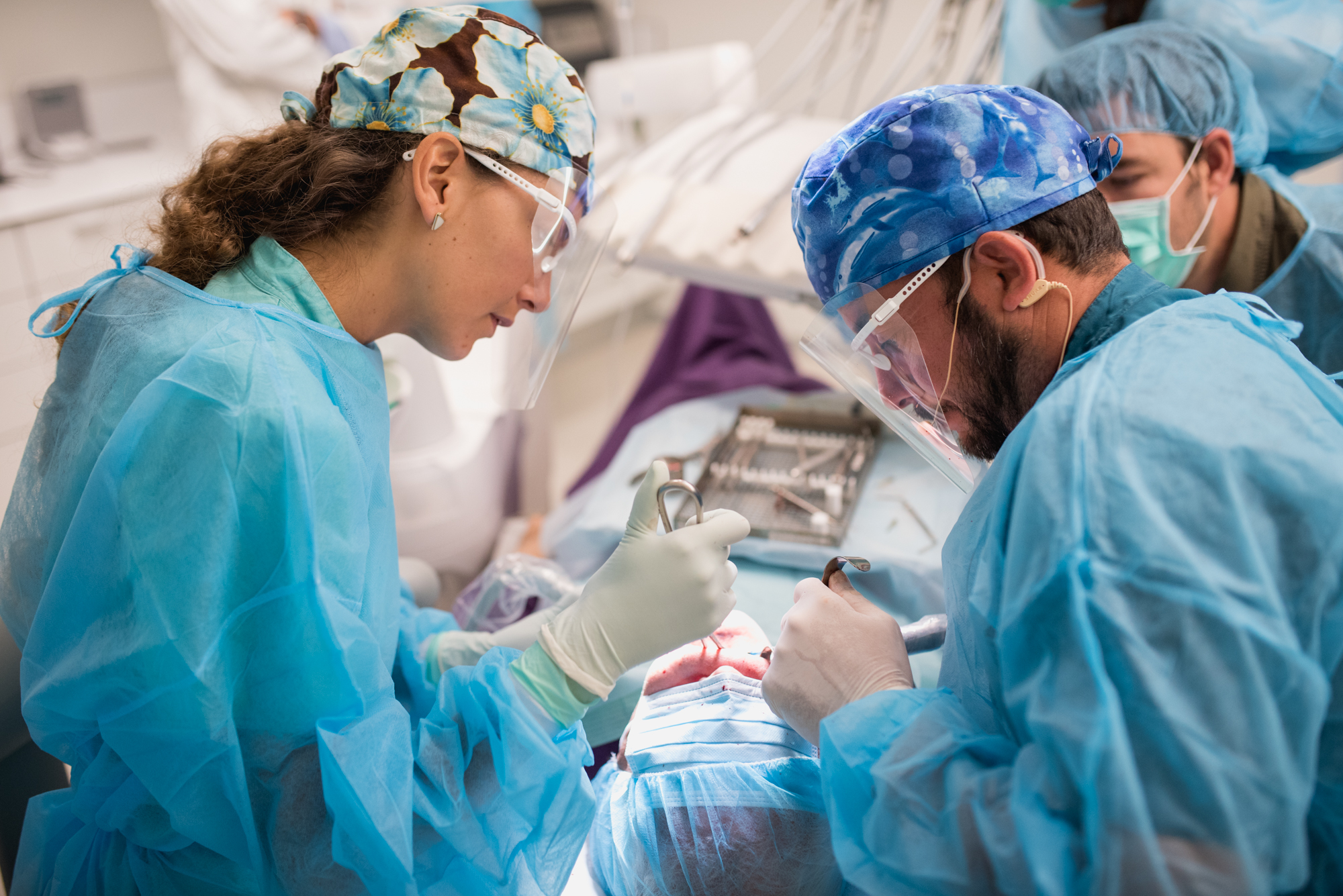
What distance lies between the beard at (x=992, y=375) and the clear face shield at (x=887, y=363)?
42 mm

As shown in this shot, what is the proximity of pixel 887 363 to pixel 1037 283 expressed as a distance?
0.19 m

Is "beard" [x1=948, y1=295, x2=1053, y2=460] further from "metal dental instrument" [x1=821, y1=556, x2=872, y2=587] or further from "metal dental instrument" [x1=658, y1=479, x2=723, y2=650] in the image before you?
"metal dental instrument" [x1=658, y1=479, x2=723, y2=650]

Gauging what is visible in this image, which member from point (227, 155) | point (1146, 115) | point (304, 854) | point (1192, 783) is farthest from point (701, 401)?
point (1192, 783)

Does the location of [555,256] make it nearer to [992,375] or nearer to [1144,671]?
[992,375]

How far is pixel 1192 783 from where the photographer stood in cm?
69

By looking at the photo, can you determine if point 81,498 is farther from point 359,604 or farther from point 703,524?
point 703,524

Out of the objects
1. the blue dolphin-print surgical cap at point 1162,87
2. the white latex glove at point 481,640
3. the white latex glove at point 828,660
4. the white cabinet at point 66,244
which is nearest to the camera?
the white latex glove at point 828,660

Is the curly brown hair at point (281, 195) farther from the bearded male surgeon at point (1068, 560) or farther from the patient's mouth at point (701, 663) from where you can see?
the patient's mouth at point (701, 663)

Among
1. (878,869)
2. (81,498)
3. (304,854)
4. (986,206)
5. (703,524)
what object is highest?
(986,206)

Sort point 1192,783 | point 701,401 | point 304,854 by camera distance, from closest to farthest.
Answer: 1. point 1192,783
2. point 304,854
3. point 701,401

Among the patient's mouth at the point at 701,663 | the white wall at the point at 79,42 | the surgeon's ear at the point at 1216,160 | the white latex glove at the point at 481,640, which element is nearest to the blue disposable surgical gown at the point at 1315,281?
the surgeon's ear at the point at 1216,160

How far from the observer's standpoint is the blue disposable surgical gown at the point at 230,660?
2.99 ft

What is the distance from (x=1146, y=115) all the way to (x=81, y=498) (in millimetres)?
1662

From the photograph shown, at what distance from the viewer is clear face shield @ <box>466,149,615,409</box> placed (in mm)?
1151
